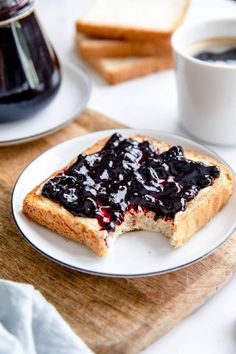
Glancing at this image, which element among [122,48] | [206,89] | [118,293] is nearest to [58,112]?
[122,48]

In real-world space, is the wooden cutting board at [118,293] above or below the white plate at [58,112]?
below

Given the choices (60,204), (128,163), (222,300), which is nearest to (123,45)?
(128,163)

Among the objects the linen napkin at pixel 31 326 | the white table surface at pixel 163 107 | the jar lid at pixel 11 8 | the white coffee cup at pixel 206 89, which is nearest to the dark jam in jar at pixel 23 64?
the jar lid at pixel 11 8

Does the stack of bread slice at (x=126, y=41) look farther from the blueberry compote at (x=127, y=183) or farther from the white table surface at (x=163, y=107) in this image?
the blueberry compote at (x=127, y=183)

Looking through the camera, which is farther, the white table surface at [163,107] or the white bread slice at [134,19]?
the white bread slice at [134,19]

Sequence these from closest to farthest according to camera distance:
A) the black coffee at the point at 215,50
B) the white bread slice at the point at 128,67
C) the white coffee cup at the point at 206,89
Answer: the white coffee cup at the point at 206,89, the black coffee at the point at 215,50, the white bread slice at the point at 128,67

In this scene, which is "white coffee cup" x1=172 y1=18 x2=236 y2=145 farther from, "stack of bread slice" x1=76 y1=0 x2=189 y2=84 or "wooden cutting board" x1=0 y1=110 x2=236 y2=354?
"wooden cutting board" x1=0 y1=110 x2=236 y2=354

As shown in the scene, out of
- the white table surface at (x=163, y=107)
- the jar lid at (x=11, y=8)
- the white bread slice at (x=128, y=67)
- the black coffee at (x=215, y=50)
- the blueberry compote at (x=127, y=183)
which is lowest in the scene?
the white table surface at (x=163, y=107)

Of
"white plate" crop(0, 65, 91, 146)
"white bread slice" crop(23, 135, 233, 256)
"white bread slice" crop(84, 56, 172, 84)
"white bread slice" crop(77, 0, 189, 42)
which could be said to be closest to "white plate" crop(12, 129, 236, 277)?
"white bread slice" crop(23, 135, 233, 256)
